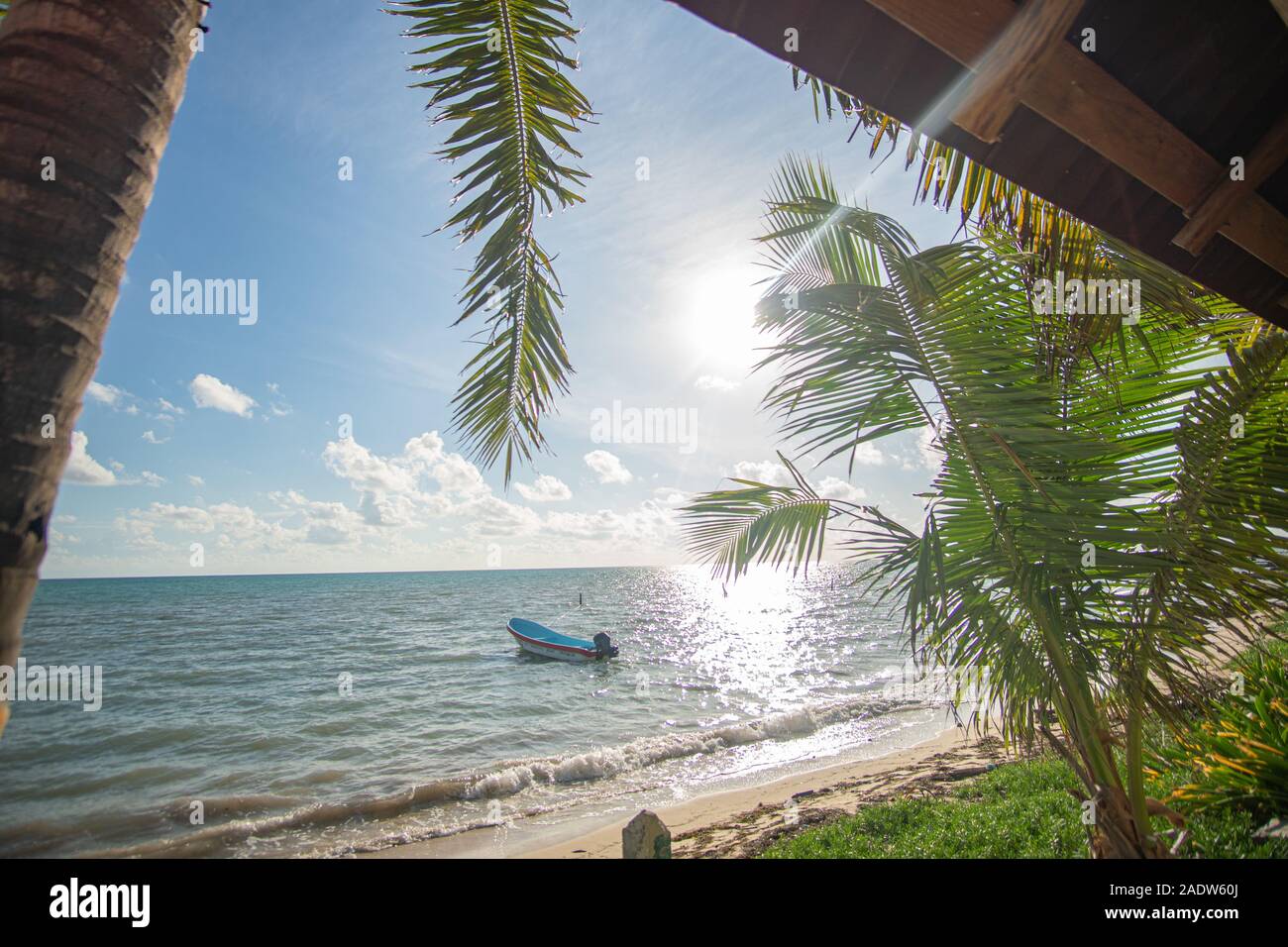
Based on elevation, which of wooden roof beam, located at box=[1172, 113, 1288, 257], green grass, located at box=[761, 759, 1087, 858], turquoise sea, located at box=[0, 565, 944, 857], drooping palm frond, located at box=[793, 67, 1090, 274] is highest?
drooping palm frond, located at box=[793, 67, 1090, 274]

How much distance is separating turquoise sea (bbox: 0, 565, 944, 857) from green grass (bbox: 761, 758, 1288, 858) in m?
2.76

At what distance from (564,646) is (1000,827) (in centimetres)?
1831

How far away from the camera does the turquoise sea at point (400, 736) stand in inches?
369

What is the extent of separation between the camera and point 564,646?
22172 millimetres

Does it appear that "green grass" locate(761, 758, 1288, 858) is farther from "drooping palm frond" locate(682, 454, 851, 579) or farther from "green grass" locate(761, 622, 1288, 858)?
"drooping palm frond" locate(682, 454, 851, 579)

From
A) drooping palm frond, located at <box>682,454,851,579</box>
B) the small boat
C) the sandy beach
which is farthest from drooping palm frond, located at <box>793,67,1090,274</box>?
the small boat

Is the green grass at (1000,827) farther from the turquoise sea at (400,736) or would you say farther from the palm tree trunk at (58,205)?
the palm tree trunk at (58,205)

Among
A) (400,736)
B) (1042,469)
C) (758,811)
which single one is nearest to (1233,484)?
(1042,469)

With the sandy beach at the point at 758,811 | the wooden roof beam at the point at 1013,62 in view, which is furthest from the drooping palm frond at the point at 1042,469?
the sandy beach at the point at 758,811

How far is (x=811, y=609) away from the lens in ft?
180

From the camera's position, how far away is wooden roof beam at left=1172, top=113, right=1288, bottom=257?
1.54 metres
